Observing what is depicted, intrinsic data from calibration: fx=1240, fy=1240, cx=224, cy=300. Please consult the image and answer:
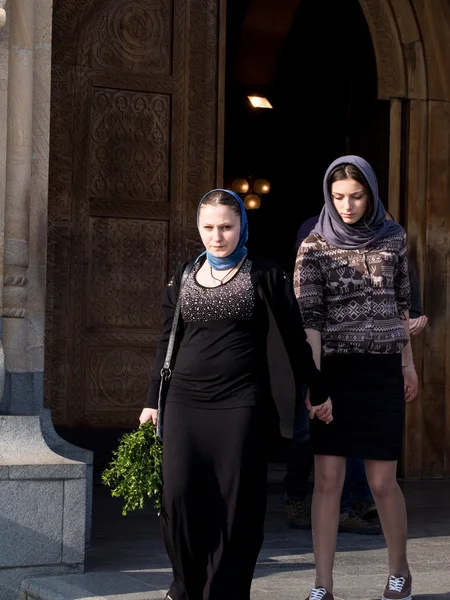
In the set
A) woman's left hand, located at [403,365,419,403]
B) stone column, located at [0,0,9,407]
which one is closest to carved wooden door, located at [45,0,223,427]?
stone column, located at [0,0,9,407]

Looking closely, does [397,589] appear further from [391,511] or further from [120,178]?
[120,178]

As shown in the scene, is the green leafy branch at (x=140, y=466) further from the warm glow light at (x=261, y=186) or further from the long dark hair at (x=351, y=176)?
the warm glow light at (x=261, y=186)

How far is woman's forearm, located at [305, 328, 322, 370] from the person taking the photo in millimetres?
5008

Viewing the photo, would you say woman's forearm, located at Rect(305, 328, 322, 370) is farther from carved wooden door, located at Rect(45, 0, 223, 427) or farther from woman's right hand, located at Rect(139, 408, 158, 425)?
carved wooden door, located at Rect(45, 0, 223, 427)

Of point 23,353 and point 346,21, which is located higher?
point 346,21

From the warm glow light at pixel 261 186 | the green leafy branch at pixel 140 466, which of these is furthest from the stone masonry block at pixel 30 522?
the warm glow light at pixel 261 186

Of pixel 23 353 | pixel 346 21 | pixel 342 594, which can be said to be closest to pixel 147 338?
pixel 23 353

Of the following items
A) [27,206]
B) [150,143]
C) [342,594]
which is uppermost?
[150,143]

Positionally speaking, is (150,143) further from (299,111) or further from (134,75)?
(299,111)

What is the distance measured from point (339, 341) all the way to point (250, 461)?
0.71m

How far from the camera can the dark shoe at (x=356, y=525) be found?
6.96m

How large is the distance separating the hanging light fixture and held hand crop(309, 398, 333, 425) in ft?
37.8

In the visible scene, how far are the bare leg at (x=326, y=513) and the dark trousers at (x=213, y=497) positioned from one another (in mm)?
357

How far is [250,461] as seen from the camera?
466cm
